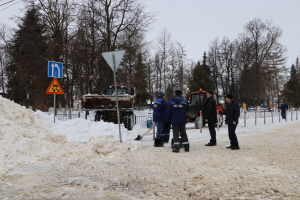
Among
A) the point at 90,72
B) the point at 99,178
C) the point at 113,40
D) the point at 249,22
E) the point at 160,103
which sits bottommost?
the point at 99,178

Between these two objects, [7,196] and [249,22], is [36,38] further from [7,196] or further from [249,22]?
[249,22]

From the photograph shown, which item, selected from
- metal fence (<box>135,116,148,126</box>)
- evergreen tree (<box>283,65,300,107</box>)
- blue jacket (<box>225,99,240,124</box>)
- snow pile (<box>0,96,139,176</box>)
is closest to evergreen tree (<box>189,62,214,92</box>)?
evergreen tree (<box>283,65,300,107</box>)

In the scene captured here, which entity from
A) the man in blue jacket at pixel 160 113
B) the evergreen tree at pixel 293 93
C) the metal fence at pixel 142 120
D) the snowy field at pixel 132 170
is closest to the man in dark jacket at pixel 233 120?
the snowy field at pixel 132 170

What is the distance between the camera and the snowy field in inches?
145

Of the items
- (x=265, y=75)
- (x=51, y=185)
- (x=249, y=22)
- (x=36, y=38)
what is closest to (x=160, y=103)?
(x=51, y=185)

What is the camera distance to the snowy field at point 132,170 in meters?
3.69

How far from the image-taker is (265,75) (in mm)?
37969

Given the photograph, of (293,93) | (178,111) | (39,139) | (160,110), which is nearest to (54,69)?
(39,139)

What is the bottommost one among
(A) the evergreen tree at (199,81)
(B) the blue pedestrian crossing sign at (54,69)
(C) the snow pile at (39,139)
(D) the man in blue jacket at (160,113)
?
(C) the snow pile at (39,139)

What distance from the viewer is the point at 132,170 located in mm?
5133

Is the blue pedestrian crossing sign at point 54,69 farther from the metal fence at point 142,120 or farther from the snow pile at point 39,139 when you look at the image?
the metal fence at point 142,120

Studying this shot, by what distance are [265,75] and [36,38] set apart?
3104 cm

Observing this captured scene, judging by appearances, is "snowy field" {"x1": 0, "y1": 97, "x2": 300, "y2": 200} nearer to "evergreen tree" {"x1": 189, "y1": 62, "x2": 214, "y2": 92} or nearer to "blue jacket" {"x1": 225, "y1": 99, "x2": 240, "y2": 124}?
"blue jacket" {"x1": 225, "y1": 99, "x2": 240, "y2": 124}

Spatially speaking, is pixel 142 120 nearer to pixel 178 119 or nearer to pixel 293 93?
pixel 178 119
